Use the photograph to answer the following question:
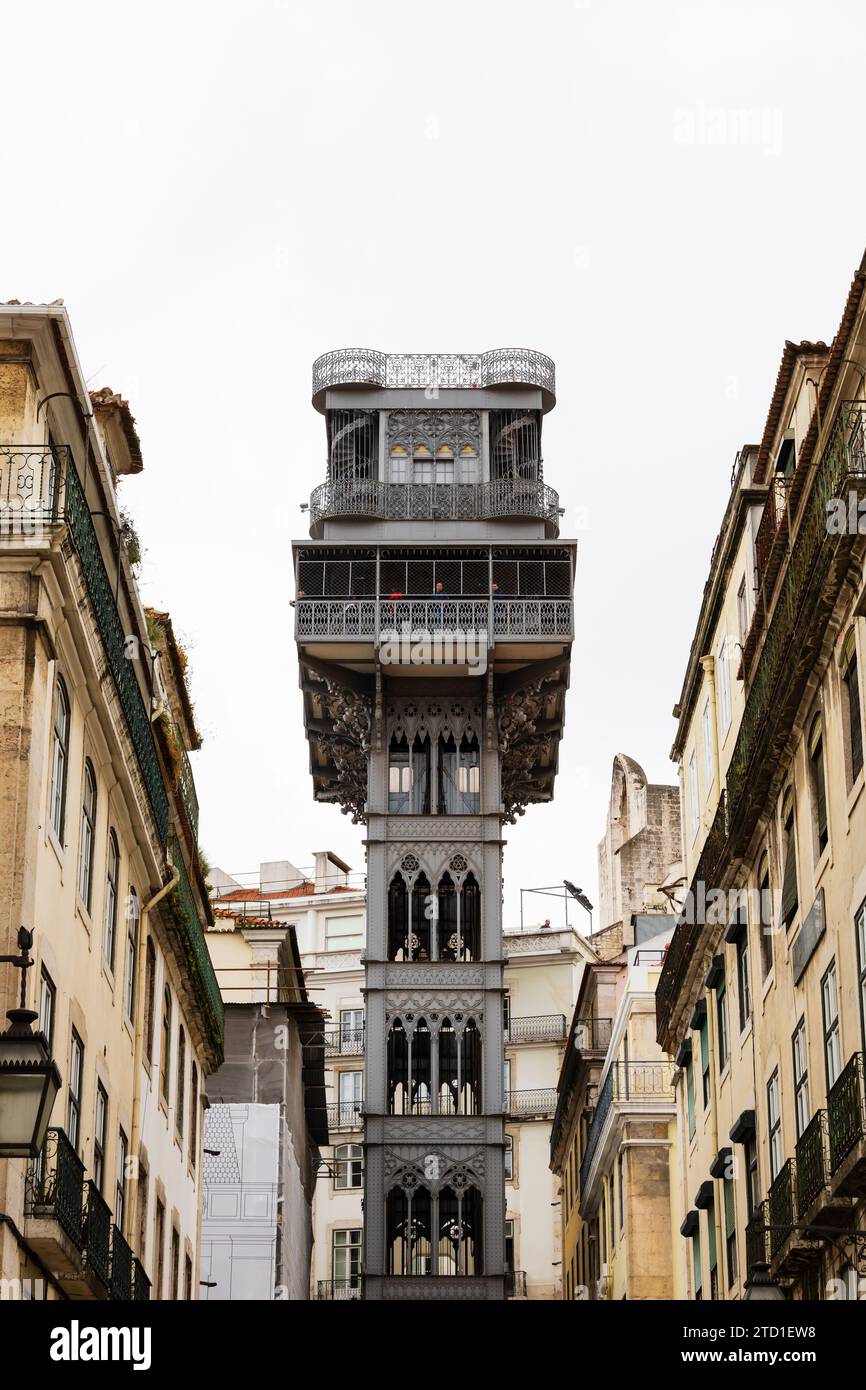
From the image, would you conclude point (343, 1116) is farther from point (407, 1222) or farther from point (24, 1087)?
point (24, 1087)

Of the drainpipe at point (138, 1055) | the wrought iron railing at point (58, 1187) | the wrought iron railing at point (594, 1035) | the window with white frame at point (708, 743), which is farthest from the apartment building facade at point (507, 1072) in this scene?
the wrought iron railing at point (58, 1187)

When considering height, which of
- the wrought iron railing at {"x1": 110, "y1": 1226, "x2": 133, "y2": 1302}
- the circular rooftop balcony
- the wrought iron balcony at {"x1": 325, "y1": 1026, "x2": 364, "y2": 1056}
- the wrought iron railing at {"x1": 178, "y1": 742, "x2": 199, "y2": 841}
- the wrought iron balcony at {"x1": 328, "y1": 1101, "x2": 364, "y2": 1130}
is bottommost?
the wrought iron railing at {"x1": 110, "y1": 1226, "x2": 133, "y2": 1302}

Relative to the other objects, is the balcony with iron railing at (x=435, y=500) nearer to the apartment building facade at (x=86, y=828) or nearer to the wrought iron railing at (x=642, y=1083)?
the wrought iron railing at (x=642, y=1083)

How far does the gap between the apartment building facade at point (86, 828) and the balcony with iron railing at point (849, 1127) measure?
21.8ft

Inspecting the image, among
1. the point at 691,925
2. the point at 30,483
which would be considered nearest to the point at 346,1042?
the point at 691,925

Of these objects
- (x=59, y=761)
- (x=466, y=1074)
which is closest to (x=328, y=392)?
(x=466, y=1074)

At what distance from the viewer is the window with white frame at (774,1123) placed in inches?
1086

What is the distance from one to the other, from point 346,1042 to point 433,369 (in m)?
31.1

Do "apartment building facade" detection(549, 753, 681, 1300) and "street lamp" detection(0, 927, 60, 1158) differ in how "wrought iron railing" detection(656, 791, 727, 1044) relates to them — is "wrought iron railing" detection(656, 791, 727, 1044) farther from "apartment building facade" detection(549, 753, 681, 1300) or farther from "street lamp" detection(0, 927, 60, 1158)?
"street lamp" detection(0, 927, 60, 1158)

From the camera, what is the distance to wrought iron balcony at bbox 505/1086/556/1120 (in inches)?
3017

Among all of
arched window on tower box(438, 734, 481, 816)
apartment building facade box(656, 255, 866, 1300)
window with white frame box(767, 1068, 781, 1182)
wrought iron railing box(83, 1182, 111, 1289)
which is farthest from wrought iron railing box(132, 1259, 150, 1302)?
arched window on tower box(438, 734, 481, 816)

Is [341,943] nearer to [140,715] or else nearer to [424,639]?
[424,639]

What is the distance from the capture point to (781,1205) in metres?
25.0

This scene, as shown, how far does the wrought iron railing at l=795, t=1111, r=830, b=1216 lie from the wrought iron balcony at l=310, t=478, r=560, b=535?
33.1 m
